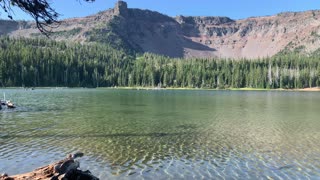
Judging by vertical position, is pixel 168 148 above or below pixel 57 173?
below

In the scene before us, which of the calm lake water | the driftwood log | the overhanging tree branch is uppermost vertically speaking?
the overhanging tree branch

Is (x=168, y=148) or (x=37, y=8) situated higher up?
(x=37, y=8)

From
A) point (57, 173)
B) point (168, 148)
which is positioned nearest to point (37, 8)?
point (57, 173)

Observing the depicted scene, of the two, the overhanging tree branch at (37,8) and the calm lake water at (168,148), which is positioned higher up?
the overhanging tree branch at (37,8)

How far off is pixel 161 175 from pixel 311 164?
12460 millimetres

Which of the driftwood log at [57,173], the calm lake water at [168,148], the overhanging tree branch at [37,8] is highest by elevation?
the overhanging tree branch at [37,8]

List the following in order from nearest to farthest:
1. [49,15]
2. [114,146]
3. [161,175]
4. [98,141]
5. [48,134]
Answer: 1. [49,15]
2. [161,175]
3. [114,146]
4. [98,141]
5. [48,134]

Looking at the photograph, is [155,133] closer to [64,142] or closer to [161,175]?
[64,142]

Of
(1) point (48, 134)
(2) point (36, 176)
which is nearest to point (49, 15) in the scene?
(2) point (36, 176)

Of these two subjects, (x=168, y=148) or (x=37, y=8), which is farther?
(x=168, y=148)

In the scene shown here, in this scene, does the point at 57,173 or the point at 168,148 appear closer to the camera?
the point at 57,173

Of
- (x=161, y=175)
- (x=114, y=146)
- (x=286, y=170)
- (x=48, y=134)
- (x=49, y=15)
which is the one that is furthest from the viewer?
(x=48, y=134)

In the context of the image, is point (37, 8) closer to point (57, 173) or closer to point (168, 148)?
point (57, 173)

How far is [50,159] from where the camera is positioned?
28.8 m
